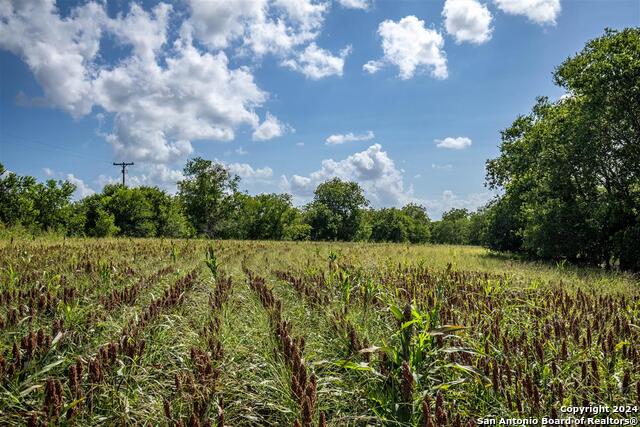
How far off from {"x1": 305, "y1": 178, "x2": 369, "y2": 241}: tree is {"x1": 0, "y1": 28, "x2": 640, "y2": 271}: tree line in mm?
4634

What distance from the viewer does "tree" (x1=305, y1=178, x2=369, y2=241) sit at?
2425 inches

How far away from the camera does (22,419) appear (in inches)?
122

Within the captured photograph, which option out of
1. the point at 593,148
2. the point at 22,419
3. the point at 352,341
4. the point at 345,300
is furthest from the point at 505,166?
the point at 22,419

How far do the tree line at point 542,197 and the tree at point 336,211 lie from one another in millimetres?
4634

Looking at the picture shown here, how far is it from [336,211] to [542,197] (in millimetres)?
44147

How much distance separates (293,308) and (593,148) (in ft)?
53.9

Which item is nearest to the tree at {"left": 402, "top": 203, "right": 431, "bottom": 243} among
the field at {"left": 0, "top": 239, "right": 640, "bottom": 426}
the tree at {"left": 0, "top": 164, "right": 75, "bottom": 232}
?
the tree at {"left": 0, "top": 164, "right": 75, "bottom": 232}

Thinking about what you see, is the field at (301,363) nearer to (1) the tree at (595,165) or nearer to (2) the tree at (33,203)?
(1) the tree at (595,165)

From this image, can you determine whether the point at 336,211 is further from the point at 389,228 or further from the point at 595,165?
the point at 595,165

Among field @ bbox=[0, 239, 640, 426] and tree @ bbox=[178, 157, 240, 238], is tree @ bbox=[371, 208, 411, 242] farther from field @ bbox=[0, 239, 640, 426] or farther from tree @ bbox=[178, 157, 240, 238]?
field @ bbox=[0, 239, 640, 426]

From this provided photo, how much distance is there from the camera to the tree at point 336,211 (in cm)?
6159

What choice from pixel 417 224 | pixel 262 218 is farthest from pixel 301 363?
pixel 417 224

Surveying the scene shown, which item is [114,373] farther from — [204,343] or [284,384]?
[284,384]

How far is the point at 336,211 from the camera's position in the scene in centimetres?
6366
